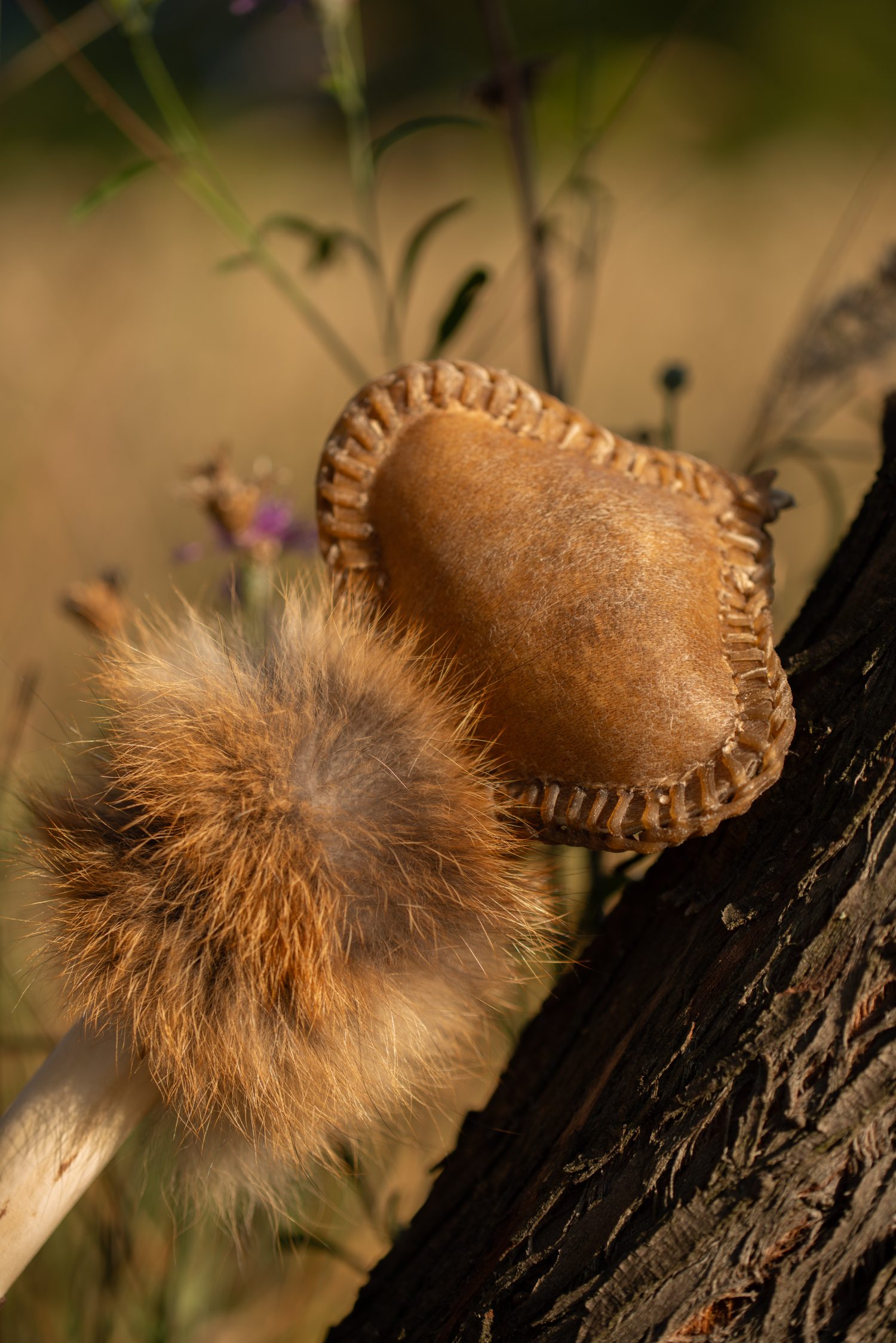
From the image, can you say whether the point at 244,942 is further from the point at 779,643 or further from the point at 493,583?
the point at 779,643

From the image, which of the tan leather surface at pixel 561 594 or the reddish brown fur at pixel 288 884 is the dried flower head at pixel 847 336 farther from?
the reddish brown fur at pixel 288 884

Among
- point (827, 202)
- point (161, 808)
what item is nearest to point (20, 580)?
point (161, 808)

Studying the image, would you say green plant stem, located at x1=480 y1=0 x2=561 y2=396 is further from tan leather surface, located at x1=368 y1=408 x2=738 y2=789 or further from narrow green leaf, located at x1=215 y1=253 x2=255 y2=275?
tan leather surface, located at x1=368 y1=408 x2=738 y2=789

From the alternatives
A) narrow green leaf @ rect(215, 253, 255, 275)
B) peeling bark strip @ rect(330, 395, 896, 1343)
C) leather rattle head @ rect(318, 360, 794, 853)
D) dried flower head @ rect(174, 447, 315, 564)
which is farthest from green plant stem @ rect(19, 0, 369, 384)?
peeling bark strip @ rect(330, 395, 896, 1343)

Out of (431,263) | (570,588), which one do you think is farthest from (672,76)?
(570,588)

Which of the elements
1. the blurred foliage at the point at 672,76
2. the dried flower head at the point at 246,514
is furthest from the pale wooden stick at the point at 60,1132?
the blurred foliage at the point at 672,76
